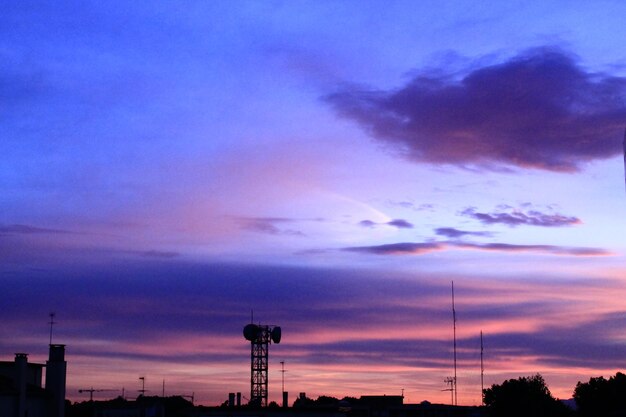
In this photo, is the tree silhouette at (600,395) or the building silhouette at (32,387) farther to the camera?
the tree silhouette at (600,395)

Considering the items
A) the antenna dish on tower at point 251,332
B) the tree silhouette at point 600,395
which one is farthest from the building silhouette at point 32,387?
the tree silhouette at point 600,395

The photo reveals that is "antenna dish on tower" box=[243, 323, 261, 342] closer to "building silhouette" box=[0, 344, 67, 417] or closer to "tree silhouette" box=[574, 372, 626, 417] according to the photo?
"building silhouette" box=[0, 344, 67, 417]

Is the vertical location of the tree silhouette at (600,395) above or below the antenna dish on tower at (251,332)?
below

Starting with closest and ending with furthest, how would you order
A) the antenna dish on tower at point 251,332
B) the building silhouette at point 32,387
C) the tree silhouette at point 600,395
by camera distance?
the building silhouette at point 32,387 → the antenna dish on tower at point 251,332 → the tree silhouette at point 600,395

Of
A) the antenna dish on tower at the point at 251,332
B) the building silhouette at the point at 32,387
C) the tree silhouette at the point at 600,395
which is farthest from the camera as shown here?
the tree silhouette at the point at 600,395

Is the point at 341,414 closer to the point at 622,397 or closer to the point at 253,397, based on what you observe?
the point at 253,397

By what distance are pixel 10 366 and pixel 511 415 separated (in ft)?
423

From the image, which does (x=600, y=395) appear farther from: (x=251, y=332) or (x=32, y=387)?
(x=32, y=387)

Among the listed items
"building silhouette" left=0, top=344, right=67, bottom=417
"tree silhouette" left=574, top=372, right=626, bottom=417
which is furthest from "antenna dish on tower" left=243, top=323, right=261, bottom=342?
"tree silhouette" left=574, top=372, right=626, bottom=417

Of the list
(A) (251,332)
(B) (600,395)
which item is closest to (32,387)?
(A) (251,332)

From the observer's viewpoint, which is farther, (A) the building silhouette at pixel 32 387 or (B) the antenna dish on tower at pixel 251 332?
(B) the antenna dish on tower at pixel 251 332

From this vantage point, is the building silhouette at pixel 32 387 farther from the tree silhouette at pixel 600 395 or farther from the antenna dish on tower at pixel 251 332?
the tree silhouette at pixel 600 395

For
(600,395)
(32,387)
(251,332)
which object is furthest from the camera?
(600,395)

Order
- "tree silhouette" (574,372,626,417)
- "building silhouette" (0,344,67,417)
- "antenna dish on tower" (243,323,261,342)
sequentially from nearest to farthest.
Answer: "building silhouette" (0,344,67,417), "antenna dish on tower" (243,323,261,342), "tree silhouette" (574,372,626,417)
